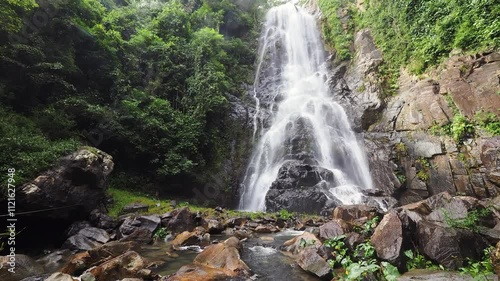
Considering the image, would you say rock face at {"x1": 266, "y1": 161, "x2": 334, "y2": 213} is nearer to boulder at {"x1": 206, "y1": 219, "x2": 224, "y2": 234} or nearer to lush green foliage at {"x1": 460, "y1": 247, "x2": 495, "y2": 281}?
boulder at {"x1": 206, "y1": 219, "x2": 224, "y2": 234}

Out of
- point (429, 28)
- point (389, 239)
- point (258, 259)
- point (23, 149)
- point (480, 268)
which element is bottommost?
point (258, 259)

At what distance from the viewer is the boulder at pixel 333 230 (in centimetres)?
791

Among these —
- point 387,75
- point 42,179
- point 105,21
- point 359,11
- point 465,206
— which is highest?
point 359,11

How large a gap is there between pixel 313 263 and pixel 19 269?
7300 millimetres

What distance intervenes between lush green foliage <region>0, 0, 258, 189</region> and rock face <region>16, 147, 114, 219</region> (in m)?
0.55

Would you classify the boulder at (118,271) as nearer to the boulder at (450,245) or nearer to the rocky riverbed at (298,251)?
the rocky riverbed at (298,251)

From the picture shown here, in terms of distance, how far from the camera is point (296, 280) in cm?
615

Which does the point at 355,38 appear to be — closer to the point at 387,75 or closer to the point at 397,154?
the point at 387,75

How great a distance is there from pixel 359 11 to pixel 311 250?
25.8 meters

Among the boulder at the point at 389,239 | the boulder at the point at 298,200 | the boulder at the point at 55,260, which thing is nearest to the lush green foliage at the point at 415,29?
the boulder at the point at 298,200

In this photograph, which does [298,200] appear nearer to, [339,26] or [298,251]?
[298,251]

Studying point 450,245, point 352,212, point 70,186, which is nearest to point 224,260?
point 450,245

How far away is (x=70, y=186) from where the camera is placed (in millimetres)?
10203

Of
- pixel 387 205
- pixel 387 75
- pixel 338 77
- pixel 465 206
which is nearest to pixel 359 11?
pixel 338 77
